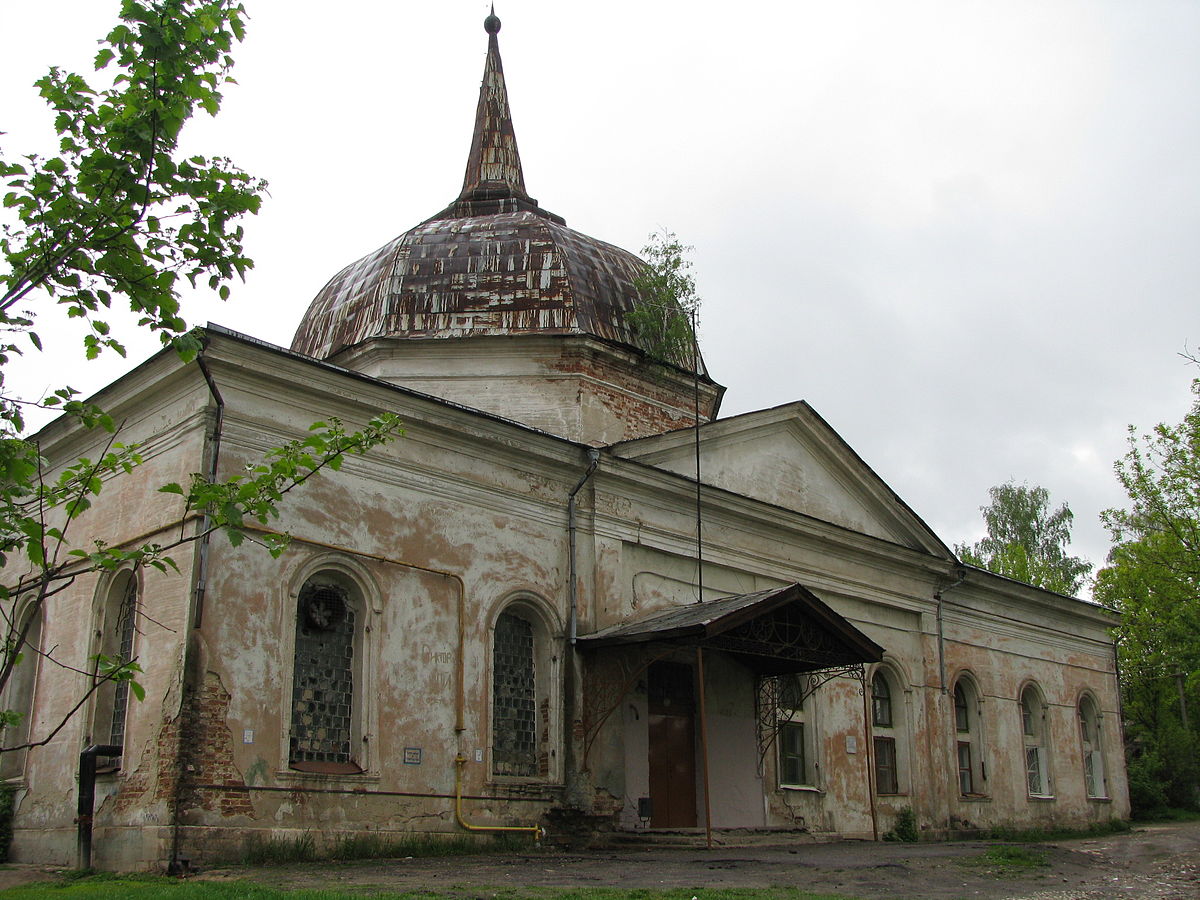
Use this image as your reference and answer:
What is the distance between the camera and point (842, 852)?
14219 mm

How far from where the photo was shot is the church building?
1155 centimetres

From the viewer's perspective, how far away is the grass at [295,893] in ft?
27.1

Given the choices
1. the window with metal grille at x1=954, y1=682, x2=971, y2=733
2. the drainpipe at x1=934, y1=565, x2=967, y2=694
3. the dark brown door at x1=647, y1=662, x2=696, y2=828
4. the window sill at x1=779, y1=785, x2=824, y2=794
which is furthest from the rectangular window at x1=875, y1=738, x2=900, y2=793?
the dark brown door at x1=647, y1=662, x2=696, y2=828

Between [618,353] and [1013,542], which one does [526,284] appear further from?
[1013,542]

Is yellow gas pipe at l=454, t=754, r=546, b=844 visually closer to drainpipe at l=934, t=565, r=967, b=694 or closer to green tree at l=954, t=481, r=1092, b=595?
drainpipe at l=934, t=565, r=967, b=694

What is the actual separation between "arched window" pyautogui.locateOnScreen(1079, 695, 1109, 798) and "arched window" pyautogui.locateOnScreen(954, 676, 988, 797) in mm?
4086

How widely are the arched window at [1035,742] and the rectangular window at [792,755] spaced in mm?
6770

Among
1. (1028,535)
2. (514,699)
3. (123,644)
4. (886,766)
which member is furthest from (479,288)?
(1028,535)

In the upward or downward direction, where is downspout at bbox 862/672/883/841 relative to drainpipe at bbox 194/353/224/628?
downward

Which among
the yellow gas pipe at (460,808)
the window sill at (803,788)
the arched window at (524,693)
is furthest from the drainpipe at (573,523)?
the window sill at (803,788)

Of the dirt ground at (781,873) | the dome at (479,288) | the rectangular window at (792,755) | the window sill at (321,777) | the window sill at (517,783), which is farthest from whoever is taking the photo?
the dome at (479,288)

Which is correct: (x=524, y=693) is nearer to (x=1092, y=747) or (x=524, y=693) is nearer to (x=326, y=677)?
(x=326, y=677)

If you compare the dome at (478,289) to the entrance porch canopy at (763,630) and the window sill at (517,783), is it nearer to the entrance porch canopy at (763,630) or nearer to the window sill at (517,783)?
the entrance porch canopy at (763,630)

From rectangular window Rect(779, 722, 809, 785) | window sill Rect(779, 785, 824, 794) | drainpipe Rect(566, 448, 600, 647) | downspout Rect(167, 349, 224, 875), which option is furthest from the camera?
rectangular window Rect(779, 722, 809, 785)
